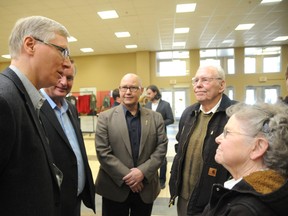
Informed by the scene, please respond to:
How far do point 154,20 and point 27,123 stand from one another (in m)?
7.51

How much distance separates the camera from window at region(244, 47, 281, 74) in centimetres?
1271

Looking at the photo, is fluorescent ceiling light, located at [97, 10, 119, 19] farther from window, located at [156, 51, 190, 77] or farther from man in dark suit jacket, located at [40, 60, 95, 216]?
window, located at [156, 51, 190, 77]

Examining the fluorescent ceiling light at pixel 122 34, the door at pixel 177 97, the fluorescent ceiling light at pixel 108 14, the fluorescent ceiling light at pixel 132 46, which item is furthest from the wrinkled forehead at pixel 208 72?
the door at pixel 177 97

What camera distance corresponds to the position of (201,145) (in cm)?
185

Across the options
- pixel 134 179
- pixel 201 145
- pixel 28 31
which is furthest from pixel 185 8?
pixel 28 31

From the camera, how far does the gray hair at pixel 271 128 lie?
0.97m

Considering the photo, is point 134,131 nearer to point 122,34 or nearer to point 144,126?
point 144,126

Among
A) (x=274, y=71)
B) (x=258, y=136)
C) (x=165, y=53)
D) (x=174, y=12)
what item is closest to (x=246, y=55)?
(x=274, y=71)

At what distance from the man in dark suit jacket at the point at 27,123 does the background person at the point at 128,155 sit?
924mm

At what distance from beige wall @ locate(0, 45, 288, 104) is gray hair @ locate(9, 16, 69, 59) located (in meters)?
11.7

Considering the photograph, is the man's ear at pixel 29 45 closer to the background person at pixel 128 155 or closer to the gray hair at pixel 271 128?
the gray hair at pixel 271 128

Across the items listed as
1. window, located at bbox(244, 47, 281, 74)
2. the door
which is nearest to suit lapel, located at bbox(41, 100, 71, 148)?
the door

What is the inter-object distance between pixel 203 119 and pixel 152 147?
1.75 ft

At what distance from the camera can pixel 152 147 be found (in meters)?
2.15
